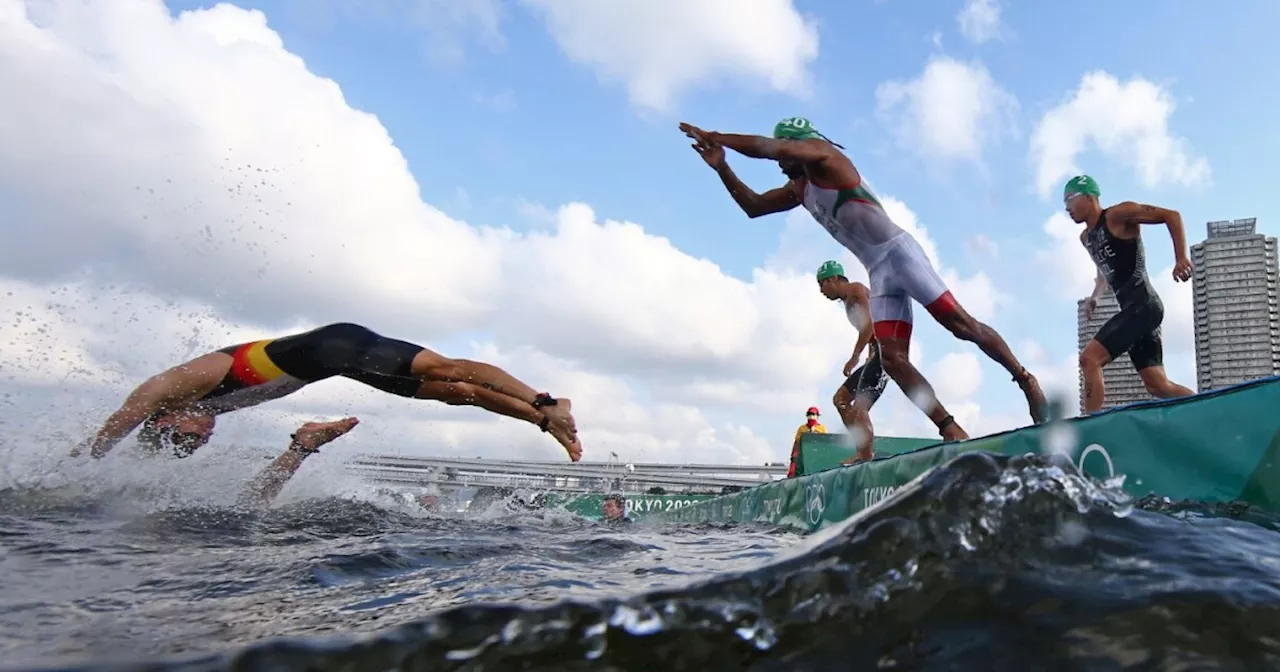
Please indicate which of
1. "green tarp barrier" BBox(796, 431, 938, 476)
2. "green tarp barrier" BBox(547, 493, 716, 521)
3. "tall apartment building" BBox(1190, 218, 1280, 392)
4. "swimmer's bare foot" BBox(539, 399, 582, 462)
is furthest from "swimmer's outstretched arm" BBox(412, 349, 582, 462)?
"tall apartment building" BBox(1190, 218, 1280, 392)

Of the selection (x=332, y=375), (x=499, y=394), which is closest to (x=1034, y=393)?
(x=499, y=394)

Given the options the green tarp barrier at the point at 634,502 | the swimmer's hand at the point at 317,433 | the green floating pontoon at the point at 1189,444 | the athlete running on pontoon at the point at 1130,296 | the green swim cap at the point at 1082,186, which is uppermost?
the green swim cap at the point at 1082,186

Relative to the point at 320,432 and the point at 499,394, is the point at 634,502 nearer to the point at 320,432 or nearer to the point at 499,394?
the point at 320,432

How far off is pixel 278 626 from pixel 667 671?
0.66 m

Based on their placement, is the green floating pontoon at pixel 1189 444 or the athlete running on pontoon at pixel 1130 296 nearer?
the green floating pontoon at pixel 1189 444

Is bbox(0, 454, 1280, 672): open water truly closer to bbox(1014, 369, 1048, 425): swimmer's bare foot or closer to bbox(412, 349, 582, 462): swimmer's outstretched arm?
bbox(412, 349, 582, 462): swimmer's outstretched arm

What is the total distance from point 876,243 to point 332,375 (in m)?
3.24

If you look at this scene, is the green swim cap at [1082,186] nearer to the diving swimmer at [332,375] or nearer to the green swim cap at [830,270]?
the green swim cap at [830,270]

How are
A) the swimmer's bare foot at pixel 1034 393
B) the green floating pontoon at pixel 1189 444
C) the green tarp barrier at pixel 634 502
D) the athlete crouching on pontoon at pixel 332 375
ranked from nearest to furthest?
the green floating pontoon at pixel 1189 444
the athlete crouching on pontoon at pixel 332 375
the swimmer's bare foot at pixel 1034 393
the green tarp barrier at pixel 634 502

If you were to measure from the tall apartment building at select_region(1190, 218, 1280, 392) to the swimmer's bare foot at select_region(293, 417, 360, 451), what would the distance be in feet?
32.8

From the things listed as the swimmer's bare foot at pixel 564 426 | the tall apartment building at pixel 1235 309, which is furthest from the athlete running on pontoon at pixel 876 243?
the tall apartment building at pixel 1235 309

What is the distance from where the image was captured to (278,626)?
1.12m

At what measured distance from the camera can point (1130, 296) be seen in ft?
15.3

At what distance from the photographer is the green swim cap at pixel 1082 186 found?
496 cm
